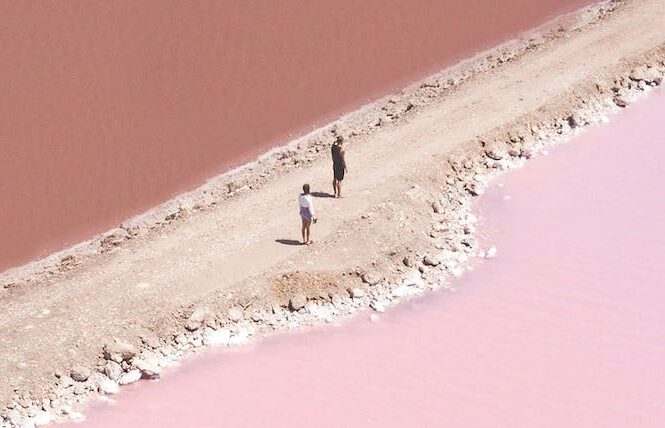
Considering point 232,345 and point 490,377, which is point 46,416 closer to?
point 232,345

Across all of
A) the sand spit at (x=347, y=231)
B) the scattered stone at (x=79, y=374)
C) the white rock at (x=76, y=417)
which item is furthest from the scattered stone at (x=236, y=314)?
the white rock at (x=76, y=417)

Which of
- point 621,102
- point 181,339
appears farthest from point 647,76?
point 181,339

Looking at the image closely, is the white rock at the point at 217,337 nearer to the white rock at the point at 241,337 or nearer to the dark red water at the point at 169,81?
the white rock at the point at 241,337

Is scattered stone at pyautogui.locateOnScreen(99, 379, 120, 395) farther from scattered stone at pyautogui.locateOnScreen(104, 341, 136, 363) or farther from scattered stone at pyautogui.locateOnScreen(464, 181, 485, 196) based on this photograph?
scattered stone at pyautogui.locateOnScreen(464, 181, 485, 196)

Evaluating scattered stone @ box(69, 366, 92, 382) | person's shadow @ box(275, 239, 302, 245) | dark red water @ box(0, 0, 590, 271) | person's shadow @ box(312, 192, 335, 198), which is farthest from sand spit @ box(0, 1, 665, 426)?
dark red water @ box(0, 0, 590, 271)

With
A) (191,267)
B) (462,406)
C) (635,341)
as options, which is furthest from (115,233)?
(635,341)

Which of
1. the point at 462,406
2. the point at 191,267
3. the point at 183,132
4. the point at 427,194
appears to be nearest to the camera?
the point at 462,406

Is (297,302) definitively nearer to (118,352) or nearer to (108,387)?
(118,352)
